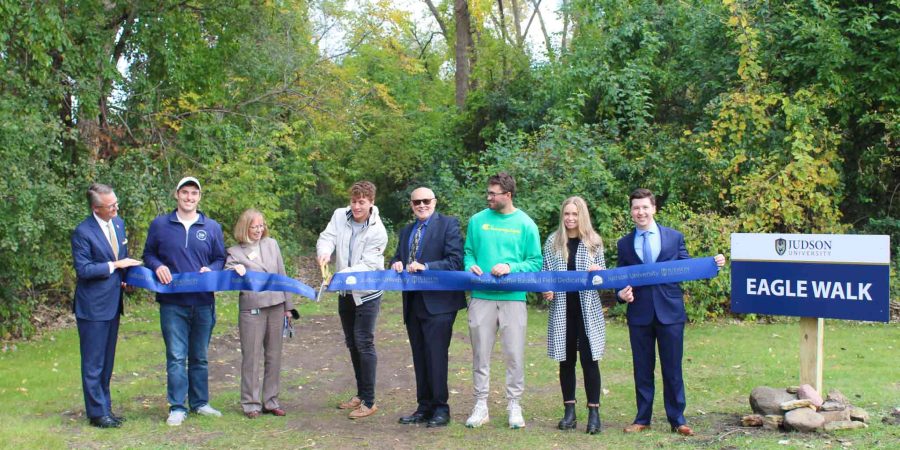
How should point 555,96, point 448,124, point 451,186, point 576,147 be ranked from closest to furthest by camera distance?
point 576,147 → point 451,186 → point 555,96 → point 448,124

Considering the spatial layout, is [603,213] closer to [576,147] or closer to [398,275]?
[576,147]

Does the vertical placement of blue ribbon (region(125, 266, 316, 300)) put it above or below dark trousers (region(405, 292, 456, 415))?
above

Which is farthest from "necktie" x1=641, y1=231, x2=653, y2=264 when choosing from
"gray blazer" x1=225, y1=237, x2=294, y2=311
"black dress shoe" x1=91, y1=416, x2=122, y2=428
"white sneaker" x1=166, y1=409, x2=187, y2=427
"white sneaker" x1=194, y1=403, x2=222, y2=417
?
"black dress shoe" x1=91, y1=416, x2=122, y2=428

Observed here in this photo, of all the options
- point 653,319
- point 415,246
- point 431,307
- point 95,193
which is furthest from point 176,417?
point 653,319

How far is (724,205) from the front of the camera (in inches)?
570

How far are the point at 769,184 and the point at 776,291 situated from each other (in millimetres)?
7771

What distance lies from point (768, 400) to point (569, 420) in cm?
160

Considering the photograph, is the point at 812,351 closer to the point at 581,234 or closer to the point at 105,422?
the point at 581,234

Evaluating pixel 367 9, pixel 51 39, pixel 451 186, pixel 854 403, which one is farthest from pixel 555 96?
pixel 854 403

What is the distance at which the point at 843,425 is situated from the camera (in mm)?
6320

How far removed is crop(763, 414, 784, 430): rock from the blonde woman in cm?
130

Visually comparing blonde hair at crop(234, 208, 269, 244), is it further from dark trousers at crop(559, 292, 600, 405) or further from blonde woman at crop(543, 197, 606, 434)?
dark trousers at crop(559, 292, 600, 405)

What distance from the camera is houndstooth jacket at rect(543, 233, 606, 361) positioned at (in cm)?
654

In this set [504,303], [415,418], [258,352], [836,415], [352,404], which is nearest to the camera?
[836,415]
